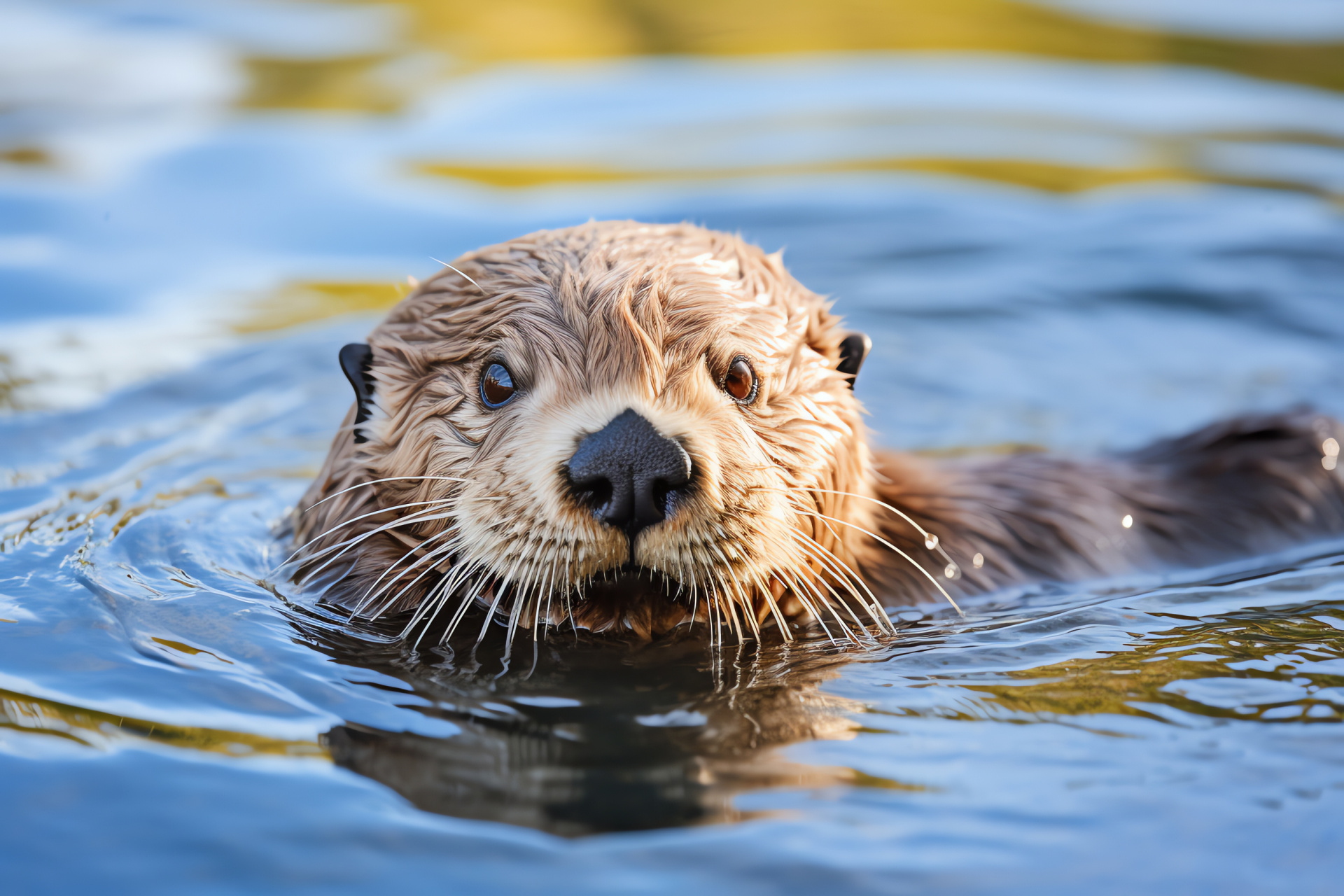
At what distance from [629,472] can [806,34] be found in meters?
11.0

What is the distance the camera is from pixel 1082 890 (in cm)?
233

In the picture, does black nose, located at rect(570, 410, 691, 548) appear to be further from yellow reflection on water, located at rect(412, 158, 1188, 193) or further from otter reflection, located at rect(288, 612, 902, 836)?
yellow reflection on water, located at rect(412, 158, 1188, 193)

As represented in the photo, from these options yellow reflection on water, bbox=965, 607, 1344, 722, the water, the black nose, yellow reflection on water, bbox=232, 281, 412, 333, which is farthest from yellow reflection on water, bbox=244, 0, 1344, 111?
yellow reflection on water, bbox=965, 607, 1344, 722

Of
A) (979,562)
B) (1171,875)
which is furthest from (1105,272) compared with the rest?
(1171,875)

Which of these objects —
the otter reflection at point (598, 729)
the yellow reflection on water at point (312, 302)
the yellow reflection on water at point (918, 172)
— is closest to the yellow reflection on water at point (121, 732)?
the otter reflection at point (598, 729)

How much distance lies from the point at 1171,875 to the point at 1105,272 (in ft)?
20.6

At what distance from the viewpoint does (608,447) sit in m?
2.92

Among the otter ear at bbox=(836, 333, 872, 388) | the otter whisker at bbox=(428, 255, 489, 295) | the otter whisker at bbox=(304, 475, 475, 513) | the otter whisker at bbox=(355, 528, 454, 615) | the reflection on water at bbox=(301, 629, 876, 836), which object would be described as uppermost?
the otter whisker at bbox=(428, 255, 489, 295)

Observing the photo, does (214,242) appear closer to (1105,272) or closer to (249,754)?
(1105,272)

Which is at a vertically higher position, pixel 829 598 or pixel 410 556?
pixel 410 556

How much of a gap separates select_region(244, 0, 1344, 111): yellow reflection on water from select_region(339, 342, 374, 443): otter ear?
8319mm

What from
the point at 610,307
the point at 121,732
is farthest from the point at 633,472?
the point at 121,732

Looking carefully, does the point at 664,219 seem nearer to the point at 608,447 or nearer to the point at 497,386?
the point at 497,386

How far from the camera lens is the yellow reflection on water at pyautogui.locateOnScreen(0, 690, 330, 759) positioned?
2.83m
